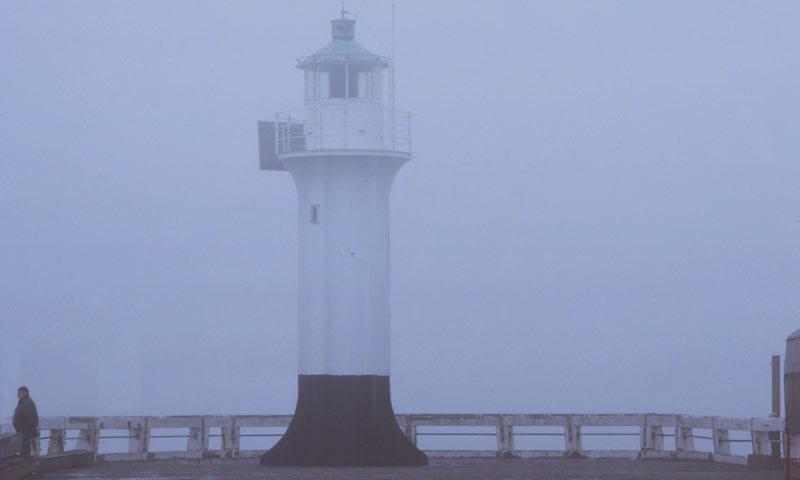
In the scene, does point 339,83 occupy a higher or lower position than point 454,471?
higher

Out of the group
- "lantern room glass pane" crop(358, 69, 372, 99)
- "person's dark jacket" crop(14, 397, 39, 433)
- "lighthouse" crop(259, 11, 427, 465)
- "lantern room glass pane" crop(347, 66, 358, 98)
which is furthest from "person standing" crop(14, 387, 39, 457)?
"lantern room glass pane" crop(358, 69, 372, 99)

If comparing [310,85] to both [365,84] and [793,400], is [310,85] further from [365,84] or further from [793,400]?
[793,400]

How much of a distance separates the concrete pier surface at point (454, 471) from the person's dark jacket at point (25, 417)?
90 cm

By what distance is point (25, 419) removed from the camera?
2639 centimetres

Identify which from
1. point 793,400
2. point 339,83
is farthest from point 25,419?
point 793,400

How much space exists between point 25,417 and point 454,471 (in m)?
7.77

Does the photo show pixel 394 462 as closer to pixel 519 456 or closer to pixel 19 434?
pixel 519 456

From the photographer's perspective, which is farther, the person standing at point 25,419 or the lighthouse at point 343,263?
the lighthouse at point 343,263

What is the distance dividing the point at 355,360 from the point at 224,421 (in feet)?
14.8

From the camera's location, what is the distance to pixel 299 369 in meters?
29.5

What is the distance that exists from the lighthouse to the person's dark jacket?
4934 mm

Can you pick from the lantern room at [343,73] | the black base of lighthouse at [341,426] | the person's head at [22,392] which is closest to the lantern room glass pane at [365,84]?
the lantern room at [343,73]

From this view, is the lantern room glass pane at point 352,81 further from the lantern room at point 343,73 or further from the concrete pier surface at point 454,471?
the concrete pier surface at point 454,471

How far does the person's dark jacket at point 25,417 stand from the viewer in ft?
86.7
